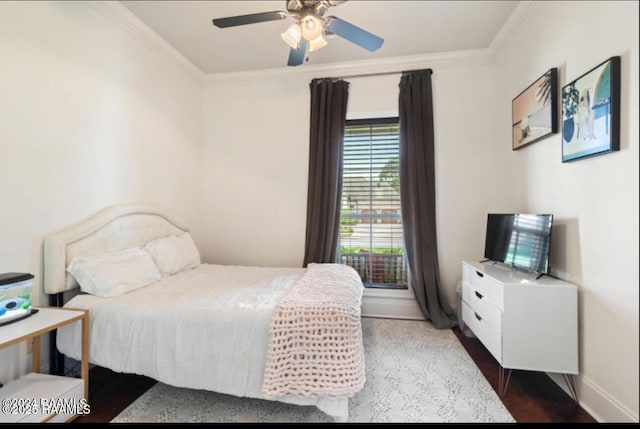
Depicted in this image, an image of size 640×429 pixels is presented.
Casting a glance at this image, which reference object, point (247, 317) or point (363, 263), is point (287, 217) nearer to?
point (363, 263)

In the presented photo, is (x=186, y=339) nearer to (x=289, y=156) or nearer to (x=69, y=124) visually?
(x=69, y=124)

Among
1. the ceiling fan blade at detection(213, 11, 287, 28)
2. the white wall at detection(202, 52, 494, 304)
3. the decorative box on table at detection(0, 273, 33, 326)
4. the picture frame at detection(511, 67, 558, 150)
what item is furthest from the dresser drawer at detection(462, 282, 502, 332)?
the decorative box on table at detection(0, 273, 33, 326)

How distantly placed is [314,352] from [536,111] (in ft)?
7.82

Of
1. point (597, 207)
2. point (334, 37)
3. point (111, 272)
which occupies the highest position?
point (334, 37)

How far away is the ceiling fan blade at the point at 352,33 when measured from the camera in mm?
1795

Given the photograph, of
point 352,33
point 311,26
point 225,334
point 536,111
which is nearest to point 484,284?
point 536,111

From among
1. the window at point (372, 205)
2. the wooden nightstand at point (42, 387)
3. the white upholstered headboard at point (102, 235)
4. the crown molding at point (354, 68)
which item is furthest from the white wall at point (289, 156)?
the wooden nightstand at point (42, 387)

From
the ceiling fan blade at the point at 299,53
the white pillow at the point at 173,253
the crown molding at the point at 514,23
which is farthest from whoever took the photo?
the white pillow at the point at 173,253

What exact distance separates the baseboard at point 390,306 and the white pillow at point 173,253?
193cm

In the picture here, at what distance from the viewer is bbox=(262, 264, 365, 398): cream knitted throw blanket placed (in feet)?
4.45

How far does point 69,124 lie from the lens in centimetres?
194

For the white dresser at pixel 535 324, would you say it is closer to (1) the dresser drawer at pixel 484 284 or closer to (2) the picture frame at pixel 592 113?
(1) the dresser drawer at pixel 484 284

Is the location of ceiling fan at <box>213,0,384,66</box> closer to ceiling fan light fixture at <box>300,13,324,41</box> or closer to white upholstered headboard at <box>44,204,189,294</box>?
ceiling fan light fixture at <box>300,13,324,41</box>

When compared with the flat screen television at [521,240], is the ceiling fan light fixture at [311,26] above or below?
above
